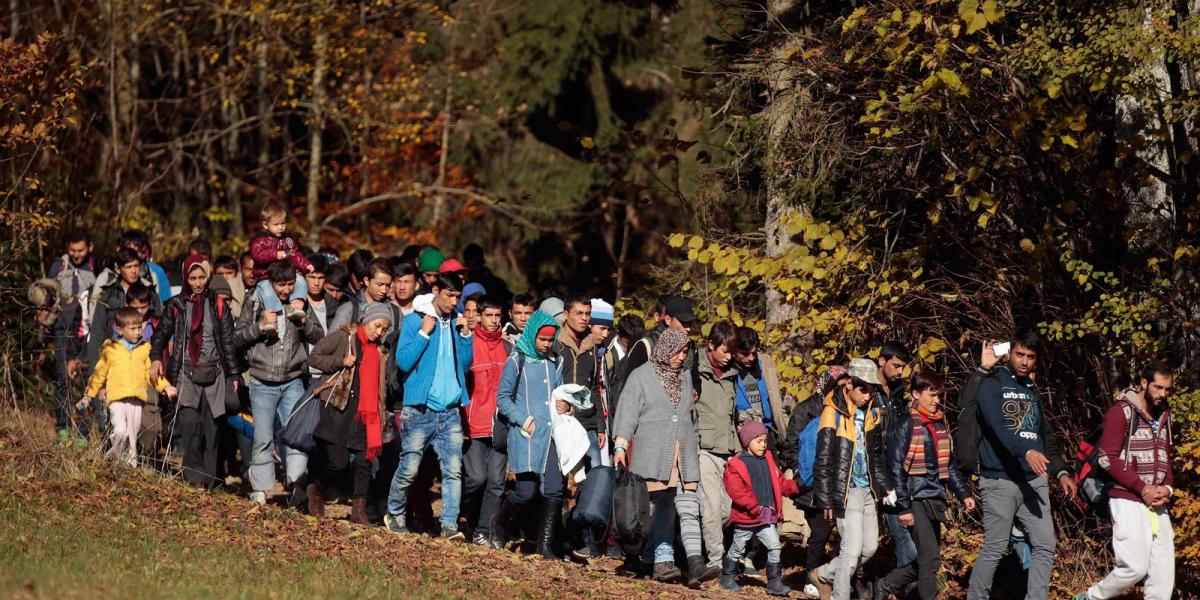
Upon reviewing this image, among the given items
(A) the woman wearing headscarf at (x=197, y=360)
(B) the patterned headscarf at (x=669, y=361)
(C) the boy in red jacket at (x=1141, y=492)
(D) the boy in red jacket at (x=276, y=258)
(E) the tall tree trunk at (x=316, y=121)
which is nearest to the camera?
(C) the boy in red jacket at (x=1141, y=492)

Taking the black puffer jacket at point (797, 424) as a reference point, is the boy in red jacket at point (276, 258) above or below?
above

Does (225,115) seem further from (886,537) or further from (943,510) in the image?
(943,510)

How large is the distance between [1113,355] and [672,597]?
438 centimetres

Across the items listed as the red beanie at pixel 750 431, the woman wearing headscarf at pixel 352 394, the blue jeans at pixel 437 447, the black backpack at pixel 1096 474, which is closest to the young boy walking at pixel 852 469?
the red beanie at pixel 750 431

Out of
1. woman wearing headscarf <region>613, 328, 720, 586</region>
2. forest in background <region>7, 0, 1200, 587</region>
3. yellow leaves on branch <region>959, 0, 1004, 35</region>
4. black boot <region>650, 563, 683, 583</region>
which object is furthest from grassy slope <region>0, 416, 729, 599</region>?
yellow leaves on branch <region>959, 0, 1004, 35</region>

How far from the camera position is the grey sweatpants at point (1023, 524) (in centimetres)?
1069

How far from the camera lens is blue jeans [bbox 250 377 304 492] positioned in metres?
12.2

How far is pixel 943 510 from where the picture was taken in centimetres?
1098

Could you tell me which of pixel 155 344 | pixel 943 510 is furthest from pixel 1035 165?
pixel 155 344

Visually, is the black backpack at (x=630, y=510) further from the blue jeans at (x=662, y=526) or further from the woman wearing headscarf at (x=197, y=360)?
the woman wearing headscarf at (x=197, y=360)

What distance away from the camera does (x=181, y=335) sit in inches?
479

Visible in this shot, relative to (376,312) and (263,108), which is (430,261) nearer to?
(376,312)

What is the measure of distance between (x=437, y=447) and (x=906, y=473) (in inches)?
150

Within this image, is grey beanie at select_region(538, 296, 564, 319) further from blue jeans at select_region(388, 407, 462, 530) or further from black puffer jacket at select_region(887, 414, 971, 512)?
black puffer jacket at select_region(887, 414, 971, 512)
